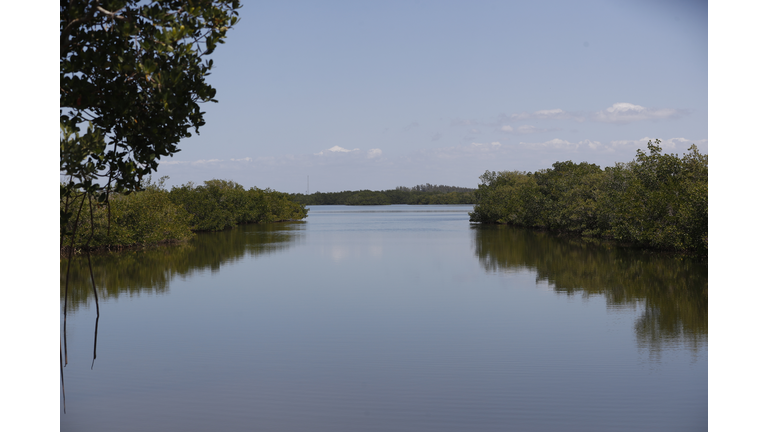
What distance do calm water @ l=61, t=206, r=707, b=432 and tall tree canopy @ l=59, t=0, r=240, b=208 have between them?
150 centimetres

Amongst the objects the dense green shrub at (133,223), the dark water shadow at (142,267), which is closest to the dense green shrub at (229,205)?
the dense green shrub at (133,223)

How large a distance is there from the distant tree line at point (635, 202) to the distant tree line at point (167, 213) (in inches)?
598

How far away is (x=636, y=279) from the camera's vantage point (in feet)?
43.6

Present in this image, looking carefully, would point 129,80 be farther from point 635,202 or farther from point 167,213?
point 167,213

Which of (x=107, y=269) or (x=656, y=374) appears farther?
(x=107, y=269)

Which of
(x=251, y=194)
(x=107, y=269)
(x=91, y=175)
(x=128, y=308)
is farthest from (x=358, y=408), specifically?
(x=251, y=194)

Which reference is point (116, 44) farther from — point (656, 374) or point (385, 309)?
point (385, 309)

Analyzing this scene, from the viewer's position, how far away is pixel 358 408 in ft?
17.7

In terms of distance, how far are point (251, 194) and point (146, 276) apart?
3722 cm

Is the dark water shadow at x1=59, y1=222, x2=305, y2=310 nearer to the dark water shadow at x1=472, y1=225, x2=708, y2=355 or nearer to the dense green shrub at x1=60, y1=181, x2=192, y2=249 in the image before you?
the dense green shrub at x1=60, y1=181, x2=192, y2=249

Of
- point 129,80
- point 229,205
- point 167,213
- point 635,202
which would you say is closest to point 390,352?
point 129,80

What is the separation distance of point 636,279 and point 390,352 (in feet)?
27.5

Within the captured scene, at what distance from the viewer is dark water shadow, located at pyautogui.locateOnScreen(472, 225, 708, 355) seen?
27.2 ft

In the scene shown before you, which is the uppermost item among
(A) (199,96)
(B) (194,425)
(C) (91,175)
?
(A) (199,96)
